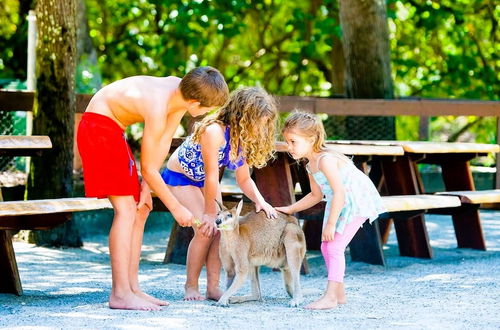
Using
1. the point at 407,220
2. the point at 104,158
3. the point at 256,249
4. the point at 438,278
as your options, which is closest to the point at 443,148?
the point at 407,220

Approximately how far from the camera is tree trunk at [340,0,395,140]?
10867mm

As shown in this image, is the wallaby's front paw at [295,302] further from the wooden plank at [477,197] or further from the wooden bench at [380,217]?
the wooden plank at [477,197]

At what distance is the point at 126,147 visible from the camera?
5305 millimetres

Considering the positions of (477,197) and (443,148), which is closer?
(477,197)

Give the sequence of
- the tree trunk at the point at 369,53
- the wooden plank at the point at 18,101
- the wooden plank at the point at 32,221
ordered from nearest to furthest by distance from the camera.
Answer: the wooden plank at the point at 32,221 < the wooden plank at the point at 18,101 < the tree trunk at the point at 369,53

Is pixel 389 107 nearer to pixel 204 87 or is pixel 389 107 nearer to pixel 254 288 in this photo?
pixel 254 288

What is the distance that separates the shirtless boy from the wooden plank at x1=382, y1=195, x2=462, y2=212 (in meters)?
1.86

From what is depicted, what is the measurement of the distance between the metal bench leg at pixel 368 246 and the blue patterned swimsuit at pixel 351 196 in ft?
5.26

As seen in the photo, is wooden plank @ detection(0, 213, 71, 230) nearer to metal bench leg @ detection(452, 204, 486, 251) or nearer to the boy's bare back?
the boy's bare back

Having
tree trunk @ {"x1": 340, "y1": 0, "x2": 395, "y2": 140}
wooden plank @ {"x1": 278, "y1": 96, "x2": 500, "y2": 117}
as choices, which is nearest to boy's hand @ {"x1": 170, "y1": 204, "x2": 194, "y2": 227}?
wooden plank @ {"x1": 278, "y1": 96, "x2": 500, "y2": 117}

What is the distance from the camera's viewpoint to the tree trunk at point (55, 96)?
8.09 meters

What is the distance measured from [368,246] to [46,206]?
289 cm

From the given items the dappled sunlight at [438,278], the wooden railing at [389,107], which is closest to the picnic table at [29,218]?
the dappled sunlight at [438,278]

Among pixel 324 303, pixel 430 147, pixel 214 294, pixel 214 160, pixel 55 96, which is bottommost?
pixel 324 303
